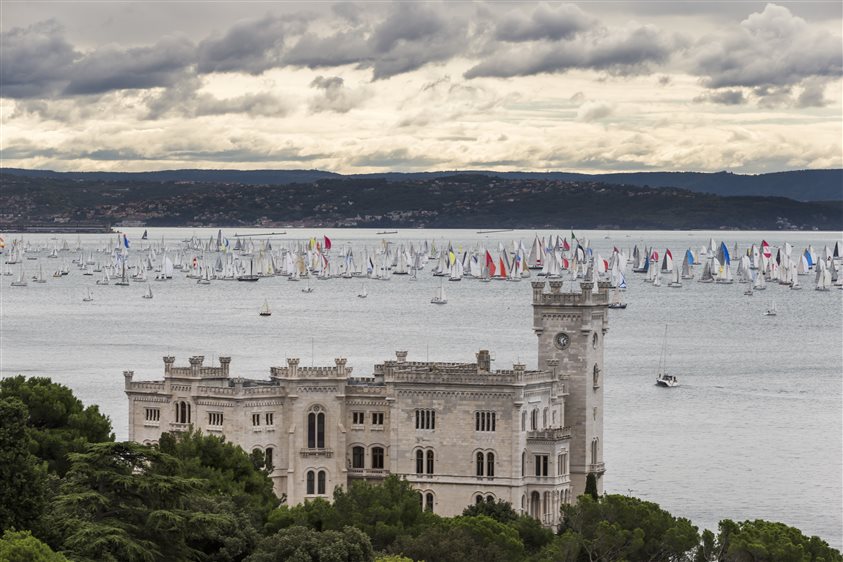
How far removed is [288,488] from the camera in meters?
101

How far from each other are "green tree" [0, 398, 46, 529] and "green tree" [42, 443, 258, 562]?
151 cm

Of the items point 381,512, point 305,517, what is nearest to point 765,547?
point 381,512

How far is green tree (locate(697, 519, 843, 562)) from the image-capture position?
80062 millimetres

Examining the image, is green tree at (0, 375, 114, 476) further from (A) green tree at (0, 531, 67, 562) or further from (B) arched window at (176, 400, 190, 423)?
(A) green tree at (0, 531, 67, 562)

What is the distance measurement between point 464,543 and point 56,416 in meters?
28.2

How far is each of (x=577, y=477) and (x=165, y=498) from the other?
3905 centimetres

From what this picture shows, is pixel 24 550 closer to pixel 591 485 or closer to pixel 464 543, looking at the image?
pixel 464 543

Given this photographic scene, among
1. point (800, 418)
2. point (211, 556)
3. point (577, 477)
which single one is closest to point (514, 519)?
point (577, 477)

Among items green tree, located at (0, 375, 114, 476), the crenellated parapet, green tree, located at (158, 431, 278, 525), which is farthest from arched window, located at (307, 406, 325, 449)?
green tree, located at (0, 375, 114, 476)

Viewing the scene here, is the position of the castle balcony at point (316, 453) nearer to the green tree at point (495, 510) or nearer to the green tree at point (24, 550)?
the green tree at point (495, 510)

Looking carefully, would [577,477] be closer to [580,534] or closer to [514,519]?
[514,519]

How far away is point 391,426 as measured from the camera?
102188 millimetres

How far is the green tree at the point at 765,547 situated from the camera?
3152 inches

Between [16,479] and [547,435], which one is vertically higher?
[16,479]
